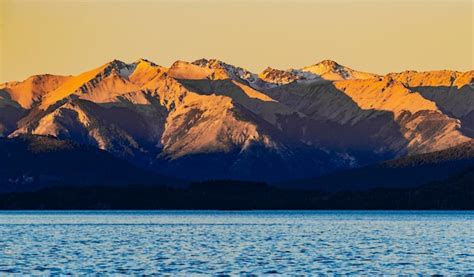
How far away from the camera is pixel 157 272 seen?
134 m

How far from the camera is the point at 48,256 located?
156500 millimetres

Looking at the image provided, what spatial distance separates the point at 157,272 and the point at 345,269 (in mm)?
19207

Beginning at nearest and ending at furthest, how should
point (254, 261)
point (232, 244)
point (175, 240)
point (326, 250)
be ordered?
point (254, 261) < point (326, 250) < point (232, 244) < point (175, 240)

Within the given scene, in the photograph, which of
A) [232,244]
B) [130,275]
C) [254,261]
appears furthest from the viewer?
[232,244]

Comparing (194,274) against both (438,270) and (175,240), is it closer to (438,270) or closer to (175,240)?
(438,270)

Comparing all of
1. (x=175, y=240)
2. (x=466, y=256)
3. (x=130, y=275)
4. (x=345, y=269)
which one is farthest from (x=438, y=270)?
(x=175, y=240)

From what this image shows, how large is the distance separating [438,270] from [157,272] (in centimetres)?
2848

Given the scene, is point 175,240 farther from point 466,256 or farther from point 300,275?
point 300,275

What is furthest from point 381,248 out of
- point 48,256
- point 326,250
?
point 48,256

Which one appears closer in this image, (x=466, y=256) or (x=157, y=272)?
(x=157, y=272)

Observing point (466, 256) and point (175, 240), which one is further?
point (175, 240)

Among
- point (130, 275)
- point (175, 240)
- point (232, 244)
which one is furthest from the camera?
point (175, 240)

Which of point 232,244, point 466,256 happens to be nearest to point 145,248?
point 232,244

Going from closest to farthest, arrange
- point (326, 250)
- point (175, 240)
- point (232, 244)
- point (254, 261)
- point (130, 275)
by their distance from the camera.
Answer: point (130, 275)
point (254, 261)
point (326, 250)
point (232, 244)
point (175, 240)
